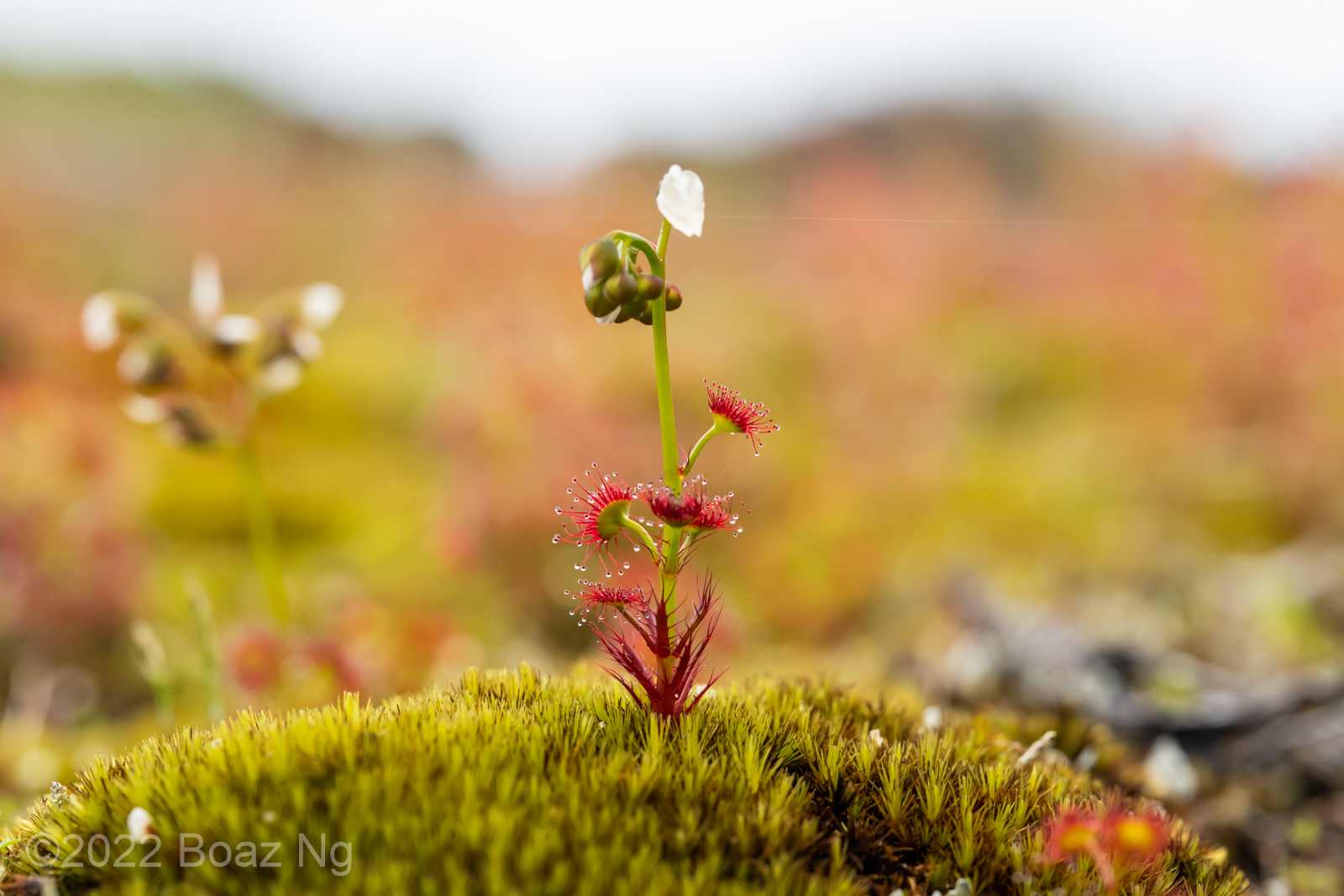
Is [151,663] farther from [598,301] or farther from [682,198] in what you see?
[682,198]

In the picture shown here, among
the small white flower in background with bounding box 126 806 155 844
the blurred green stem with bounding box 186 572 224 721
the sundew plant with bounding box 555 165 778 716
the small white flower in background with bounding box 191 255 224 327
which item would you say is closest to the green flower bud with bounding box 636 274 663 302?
the sundew plant with bounding box 555 165 778 716

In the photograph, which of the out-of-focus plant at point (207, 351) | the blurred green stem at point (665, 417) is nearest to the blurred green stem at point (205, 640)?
the out-of-focus plant at point (207, 351)

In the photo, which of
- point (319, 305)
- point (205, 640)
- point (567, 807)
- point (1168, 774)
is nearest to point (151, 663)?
point (205, 640)

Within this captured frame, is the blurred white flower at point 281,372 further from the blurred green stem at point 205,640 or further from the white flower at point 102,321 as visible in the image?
the blurred green stem at point 205,640

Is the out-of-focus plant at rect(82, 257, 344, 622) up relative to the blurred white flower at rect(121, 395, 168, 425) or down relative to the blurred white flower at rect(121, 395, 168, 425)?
up

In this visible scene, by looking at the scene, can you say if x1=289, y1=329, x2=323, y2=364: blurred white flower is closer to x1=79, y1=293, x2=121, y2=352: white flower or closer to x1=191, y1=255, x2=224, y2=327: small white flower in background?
x1=191, y1=255, x2=224, y2=327: small white flower in background
